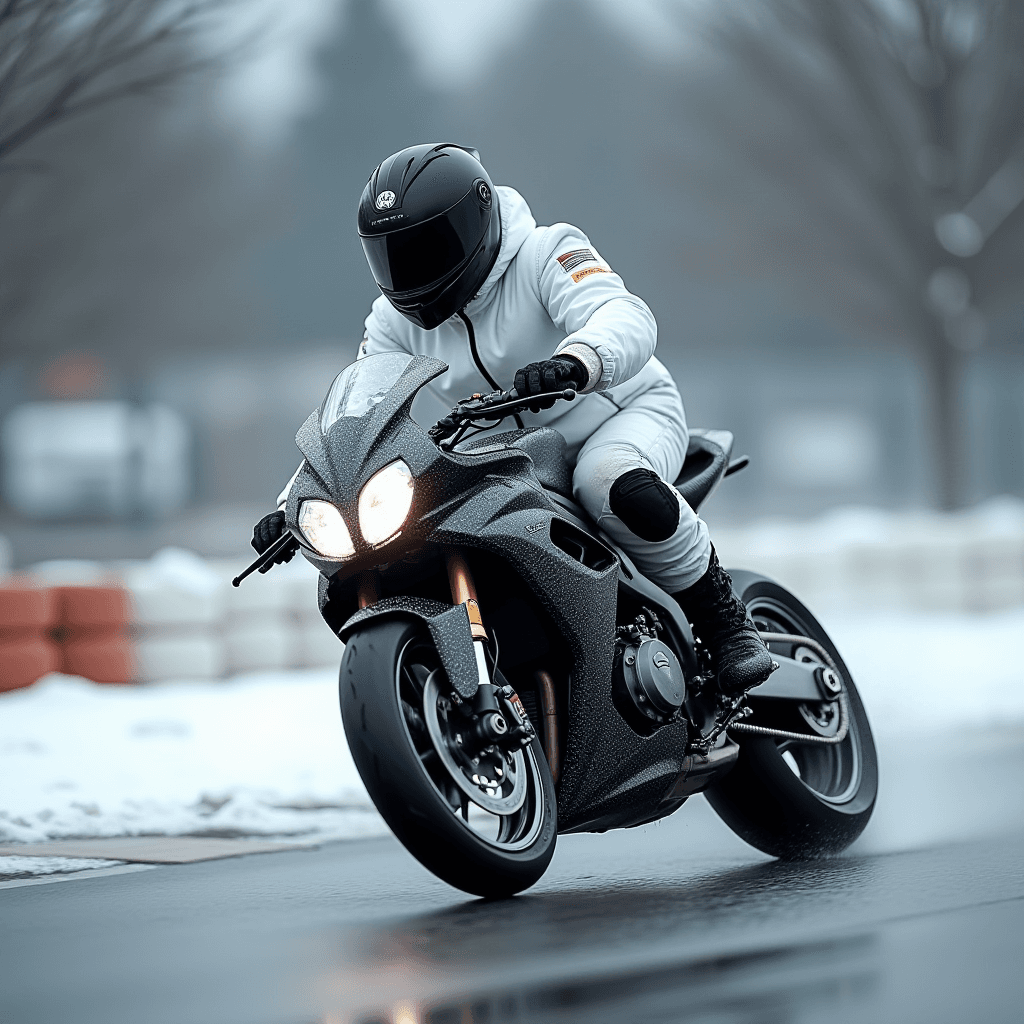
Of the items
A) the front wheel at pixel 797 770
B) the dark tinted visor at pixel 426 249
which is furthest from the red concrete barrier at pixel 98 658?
the dark tinted visor at pixel 426 249

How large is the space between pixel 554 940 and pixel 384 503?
41.7 inches

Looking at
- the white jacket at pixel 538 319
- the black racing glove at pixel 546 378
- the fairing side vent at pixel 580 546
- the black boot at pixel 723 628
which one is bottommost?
the black boot at pixel 723 628

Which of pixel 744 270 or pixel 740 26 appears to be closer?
pixel 740 26

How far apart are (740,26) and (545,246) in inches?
591

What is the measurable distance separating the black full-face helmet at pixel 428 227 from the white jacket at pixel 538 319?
0.15m

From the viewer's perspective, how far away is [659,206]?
36406 millimetres

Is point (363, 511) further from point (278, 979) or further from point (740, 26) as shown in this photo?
point (740, 26)

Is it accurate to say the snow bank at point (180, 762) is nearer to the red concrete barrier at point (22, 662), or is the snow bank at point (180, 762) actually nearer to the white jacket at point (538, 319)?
the red concrete barrier at point (22, 662)

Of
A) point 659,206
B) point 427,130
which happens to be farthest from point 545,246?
point 427,130

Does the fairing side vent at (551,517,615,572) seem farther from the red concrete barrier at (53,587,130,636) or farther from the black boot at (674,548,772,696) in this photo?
the red concrete barrier at (53,587,130,636)

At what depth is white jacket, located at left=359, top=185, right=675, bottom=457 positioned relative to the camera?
16.0ft

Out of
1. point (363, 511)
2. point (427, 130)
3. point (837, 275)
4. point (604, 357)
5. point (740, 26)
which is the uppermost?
point (427, 130)

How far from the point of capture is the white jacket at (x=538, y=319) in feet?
16.0

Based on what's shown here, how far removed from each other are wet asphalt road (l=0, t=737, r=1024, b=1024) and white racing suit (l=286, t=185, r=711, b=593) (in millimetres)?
962
